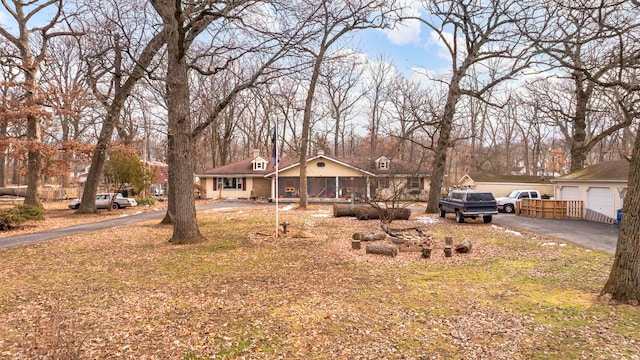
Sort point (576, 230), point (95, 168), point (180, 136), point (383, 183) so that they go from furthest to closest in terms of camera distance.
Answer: point (383, 183), point (95, 168), point (576, 230), point (180, 136)

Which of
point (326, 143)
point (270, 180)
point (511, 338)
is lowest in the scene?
point (511, 338)

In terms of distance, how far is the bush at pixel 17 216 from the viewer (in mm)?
14828

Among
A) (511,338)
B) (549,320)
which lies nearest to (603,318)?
(549,320)

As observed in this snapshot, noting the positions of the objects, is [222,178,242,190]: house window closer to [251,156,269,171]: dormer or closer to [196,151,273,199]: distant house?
[196,151,273,199]: distant house

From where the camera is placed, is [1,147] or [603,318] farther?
[1,147]

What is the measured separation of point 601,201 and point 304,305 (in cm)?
1900

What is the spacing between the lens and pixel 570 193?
20.6 metres

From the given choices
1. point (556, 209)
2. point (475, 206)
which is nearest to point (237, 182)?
point (475, 206)

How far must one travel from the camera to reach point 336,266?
29.2 ft

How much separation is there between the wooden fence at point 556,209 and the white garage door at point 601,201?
0.51 m

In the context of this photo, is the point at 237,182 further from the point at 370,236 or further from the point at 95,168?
the point at 370,236

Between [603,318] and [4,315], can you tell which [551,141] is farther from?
[4,315]

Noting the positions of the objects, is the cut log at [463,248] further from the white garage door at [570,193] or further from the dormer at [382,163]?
the dormer at [382,163]

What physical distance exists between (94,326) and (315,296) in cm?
353
